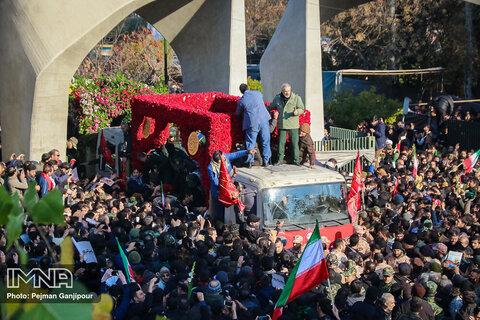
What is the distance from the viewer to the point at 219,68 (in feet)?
62.7

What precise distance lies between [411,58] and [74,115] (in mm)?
21141

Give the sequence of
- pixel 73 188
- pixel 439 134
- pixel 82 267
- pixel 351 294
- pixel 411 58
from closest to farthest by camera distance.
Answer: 1. pixel 351 294
2. pixel 82 267
3. pixel 73 188
4. pixel 439 134
5. pixel 411 58

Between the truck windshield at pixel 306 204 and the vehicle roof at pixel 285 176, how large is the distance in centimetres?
8

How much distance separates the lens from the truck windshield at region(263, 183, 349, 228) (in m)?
8.94

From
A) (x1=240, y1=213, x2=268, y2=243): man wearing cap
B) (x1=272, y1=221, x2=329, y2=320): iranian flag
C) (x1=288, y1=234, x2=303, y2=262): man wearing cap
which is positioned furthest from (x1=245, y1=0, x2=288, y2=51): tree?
(x1=272, y1=221, x2=329, y2=320): iranian flag

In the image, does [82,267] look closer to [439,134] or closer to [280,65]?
[280,65]

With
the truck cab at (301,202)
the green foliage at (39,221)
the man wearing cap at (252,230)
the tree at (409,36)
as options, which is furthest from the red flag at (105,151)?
the tree at (409,36)

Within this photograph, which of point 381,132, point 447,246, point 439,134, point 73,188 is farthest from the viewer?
point 439,134

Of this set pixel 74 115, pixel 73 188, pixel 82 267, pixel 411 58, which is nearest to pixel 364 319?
pixel 82 267

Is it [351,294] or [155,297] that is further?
[351,294]

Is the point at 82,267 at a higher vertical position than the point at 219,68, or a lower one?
lower

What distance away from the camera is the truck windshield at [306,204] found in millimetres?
8938

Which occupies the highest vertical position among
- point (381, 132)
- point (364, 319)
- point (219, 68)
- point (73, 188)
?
point (219, 68)

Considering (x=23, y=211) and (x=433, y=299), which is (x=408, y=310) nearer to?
(x=433, y=299)
